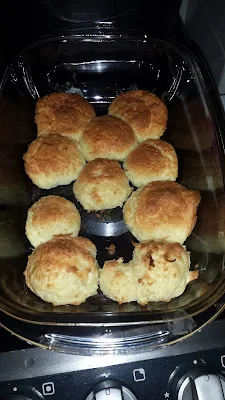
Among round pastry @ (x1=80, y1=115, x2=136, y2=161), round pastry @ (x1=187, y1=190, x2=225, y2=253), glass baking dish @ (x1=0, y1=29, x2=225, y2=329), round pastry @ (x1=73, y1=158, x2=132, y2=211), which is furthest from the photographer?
round pastry @ (x1=80, y1=115, x2=136, y2=161)

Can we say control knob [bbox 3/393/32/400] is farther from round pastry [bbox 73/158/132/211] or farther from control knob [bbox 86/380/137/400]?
round pastry [bbox 73/158/132/211]

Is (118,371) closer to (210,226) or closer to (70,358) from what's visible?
(70,358)

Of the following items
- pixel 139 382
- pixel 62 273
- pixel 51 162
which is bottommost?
pixel 139 382

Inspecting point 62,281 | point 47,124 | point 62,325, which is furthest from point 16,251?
point 47,124

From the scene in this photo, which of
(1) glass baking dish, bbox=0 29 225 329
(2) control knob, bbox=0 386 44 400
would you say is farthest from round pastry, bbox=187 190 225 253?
(2) control knob, bbox=0 386 44 400

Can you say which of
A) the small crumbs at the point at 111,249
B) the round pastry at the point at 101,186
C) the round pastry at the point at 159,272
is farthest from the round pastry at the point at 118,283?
the round pastry at the point at 101,186

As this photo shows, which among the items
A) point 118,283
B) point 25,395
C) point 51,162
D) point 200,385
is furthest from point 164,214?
point 25,395
